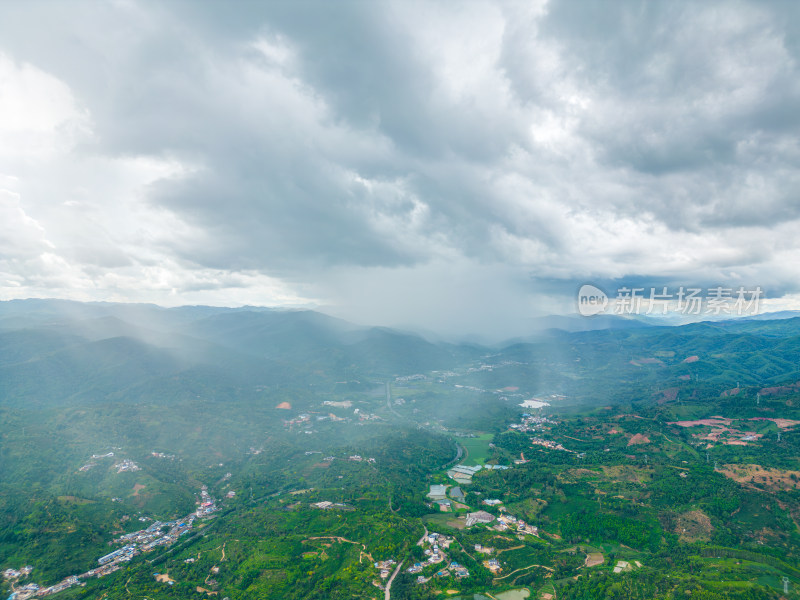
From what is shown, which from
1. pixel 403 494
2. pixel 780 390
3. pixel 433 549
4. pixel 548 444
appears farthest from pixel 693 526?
pixel 780 390

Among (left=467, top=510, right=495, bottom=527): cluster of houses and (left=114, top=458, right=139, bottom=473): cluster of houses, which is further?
(left=114, top=458, right=139, bottom=473): cluster of houses

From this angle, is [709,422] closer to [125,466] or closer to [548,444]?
[548,444]

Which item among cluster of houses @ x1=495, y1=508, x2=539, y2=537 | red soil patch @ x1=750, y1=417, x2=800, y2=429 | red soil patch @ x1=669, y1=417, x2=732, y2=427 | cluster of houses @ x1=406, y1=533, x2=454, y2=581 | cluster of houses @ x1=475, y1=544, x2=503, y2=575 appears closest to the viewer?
cluster of houses @ x1=406, y1=533, x2=454, y2=581

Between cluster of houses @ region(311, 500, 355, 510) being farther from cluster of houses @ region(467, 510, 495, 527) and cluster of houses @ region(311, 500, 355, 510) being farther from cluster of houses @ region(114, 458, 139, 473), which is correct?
cluster of houses @ region(114, 458, 139, 473)

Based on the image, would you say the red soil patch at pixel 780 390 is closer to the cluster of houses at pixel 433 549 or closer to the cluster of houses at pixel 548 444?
the cluster of houses at pixel 548 444

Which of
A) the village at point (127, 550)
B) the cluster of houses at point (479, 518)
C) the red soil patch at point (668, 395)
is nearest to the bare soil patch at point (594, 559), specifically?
the cluster of houses at point (479, 518)

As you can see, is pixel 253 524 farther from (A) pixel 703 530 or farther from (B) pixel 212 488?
(A) pixel 703 530

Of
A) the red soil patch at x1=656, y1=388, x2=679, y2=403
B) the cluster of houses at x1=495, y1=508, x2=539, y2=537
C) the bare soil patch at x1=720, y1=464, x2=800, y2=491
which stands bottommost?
the cluster of houses at x1=495, y1=508, x2=539, y2=537

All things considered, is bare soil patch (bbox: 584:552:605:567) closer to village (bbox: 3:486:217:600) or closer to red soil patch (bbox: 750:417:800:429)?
village (bbox: 3:486:217:600)

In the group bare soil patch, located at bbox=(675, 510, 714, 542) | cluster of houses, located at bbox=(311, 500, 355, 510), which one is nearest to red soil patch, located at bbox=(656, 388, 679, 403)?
bare soil patch, located at bbox=(675, 510, 714, 542)

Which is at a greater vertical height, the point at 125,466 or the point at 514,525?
the point at 514,525

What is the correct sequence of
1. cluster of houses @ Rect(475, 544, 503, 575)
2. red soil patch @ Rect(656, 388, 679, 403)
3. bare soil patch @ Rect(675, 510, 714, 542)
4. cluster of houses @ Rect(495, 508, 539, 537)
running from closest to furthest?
cluster of houses @ Rect(475, 544, 503, 575) → bare soil patch @ Rect(675, 510, 714, 542) → cluster of houses @ Rect(495, 508, 539, 537) → red soil patch @ Rect(656, 388, 679, 403)

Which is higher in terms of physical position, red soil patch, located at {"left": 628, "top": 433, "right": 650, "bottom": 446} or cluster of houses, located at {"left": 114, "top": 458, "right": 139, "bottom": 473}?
red soil patch, located at {"left": 628, "top": 433, "right": 650, "bottom": 446}
